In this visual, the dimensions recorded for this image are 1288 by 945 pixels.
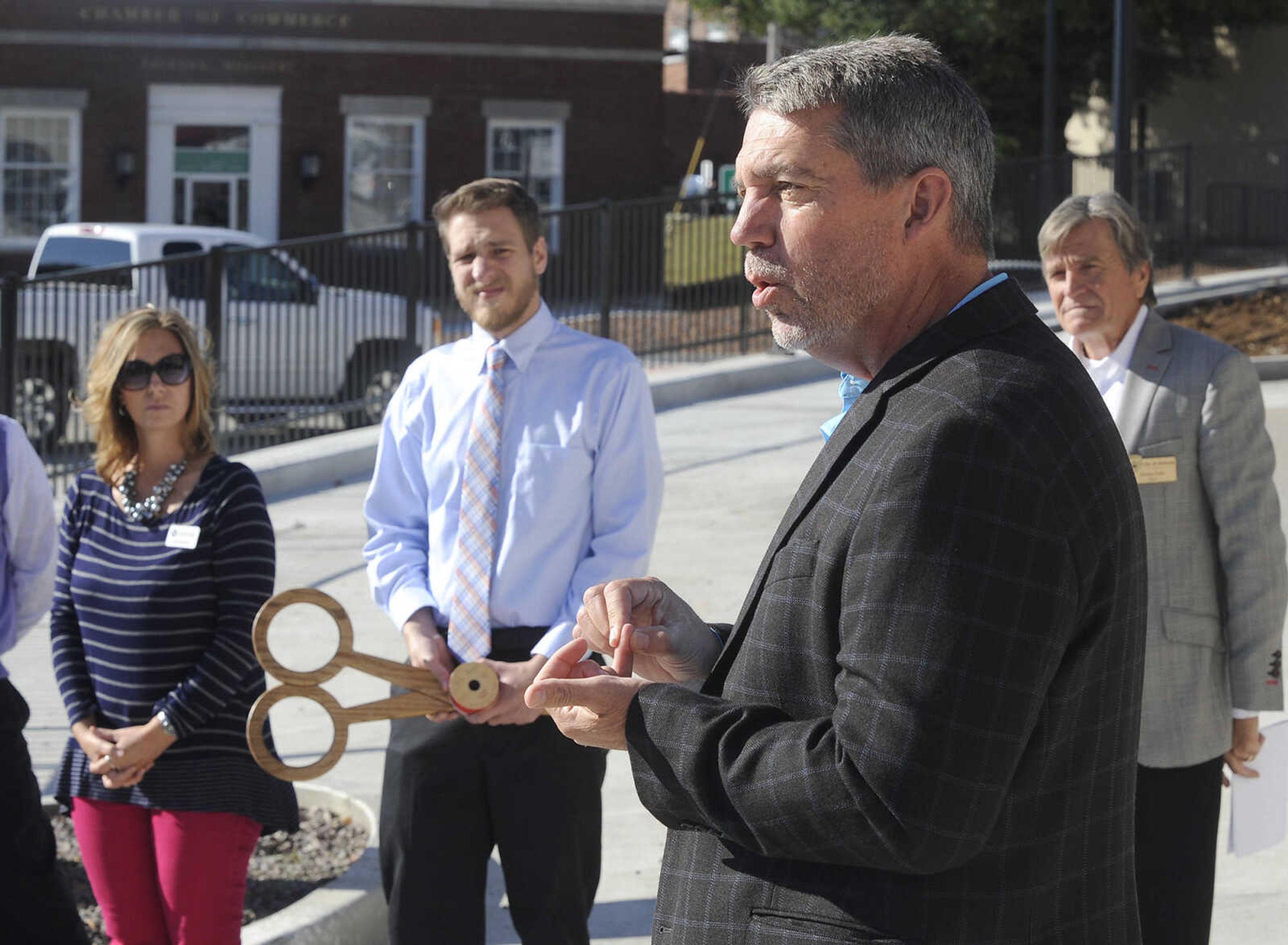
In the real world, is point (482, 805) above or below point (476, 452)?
below

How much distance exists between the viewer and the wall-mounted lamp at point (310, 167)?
27.9m

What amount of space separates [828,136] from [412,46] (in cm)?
2759

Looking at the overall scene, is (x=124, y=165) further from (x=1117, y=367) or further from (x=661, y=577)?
(x=1117, y=367)

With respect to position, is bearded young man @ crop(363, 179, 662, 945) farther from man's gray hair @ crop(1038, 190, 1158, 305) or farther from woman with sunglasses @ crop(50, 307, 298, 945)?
man's gray hair @ crop(1038, 190, 1158, 305)

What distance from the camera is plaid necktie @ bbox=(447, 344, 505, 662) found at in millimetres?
3721

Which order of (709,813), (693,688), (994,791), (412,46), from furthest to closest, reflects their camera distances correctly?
(412,46) < (693,688) < (709,813) < (994,791)

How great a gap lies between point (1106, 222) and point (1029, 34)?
2422cm

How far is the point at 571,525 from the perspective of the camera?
3.86 m

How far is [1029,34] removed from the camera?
86.8ft

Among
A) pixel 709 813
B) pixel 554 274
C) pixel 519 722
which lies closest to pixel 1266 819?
pixel 519 722

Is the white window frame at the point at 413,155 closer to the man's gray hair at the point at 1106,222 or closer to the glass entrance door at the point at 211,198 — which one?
the glass entrance door at the point at 211,198

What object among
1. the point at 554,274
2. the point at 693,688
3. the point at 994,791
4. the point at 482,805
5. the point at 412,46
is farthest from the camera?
the point at 412,46

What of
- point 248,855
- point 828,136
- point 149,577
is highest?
point 828,136

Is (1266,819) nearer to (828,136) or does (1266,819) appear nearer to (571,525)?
Answer: (571,525)
